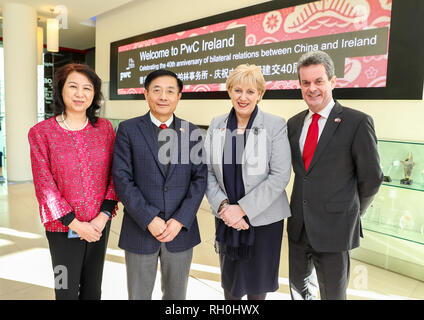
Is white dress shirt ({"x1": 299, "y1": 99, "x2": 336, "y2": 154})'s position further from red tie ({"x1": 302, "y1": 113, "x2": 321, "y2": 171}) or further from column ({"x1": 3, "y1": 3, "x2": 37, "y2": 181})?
column ({"x1": 3, "y1": 3, "x2": 37, "y2": 181})

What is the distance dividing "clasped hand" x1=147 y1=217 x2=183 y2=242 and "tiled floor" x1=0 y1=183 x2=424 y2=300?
1.22 metres

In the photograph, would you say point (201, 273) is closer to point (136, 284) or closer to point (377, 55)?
point (136, 284)

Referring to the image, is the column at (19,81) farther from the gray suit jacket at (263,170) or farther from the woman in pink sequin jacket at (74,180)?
the gray suit jacket at (263,170)

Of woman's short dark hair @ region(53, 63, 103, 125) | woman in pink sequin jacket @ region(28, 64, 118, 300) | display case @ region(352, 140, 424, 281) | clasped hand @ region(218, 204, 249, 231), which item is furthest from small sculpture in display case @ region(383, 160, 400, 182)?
woman's short dark hair @ region(53, 63, 103, 125)

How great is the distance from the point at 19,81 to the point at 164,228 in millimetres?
6622

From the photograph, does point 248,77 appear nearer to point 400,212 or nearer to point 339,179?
point 339,179

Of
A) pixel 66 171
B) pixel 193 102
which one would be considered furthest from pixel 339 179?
pixel 193 102

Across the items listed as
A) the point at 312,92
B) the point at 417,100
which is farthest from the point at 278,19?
the point at 312,92

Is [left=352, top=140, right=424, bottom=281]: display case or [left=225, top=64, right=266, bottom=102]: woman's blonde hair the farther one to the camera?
[left=352, top=140, right=424, bottom=281]: display case

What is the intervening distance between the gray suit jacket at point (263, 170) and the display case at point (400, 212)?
1.74 metres

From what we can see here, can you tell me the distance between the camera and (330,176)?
1.86m

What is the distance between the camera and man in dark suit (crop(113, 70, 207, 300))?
183 centimetres

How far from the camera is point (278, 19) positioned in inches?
168

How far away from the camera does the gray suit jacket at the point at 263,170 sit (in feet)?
6.29
